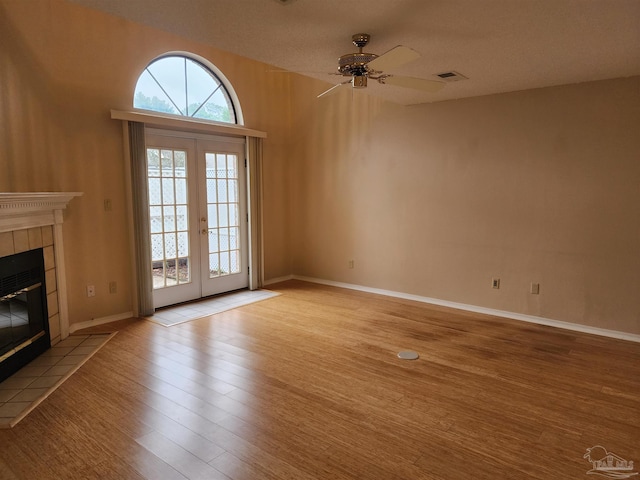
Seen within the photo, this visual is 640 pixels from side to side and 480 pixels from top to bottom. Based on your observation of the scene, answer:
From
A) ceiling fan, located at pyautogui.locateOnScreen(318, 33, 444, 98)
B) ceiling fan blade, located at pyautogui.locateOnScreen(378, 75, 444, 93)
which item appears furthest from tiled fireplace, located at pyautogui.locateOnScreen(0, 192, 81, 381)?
ceiling fan blade, located at pyautogui.locateOnScreen(378, 75, 444, 93)

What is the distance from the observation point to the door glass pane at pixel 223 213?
17.5 feet

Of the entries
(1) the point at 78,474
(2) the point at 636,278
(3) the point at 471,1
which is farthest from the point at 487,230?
(1) the point at 78,474

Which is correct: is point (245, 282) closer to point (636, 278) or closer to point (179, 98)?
point (179, 98)

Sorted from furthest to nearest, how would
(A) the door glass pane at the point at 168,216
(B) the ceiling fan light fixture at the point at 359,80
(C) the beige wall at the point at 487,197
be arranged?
(A) the door glass pane at the point at 168,216, (C) the beige wall at the point at 487,197, (B) the ceiling fan light fixture at the point at 359,80

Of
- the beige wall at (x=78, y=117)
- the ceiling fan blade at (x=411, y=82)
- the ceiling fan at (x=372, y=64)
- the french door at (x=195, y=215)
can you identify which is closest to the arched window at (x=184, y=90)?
the beige wall at (x=78, y=117)

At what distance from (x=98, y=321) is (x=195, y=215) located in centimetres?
162

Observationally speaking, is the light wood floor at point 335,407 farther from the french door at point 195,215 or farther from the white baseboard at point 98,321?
the french door at point 195,215

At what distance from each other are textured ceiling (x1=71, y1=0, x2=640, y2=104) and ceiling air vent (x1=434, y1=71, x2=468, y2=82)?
0.31 feet

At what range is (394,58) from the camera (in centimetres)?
251

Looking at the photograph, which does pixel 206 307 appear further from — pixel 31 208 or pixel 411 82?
pixel 411 82

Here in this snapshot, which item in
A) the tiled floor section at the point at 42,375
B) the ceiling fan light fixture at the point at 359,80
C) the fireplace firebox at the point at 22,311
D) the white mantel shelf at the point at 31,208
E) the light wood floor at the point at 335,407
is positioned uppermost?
the ceiling fan light fixture at the point at 359,80

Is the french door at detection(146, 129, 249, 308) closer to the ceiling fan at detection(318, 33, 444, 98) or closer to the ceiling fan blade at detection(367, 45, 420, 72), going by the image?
the ceiling fan at detection(318, 33, 444, 98)

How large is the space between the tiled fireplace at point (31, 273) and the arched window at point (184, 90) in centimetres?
153

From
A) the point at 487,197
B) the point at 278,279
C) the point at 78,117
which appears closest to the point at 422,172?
the point at 487,197
